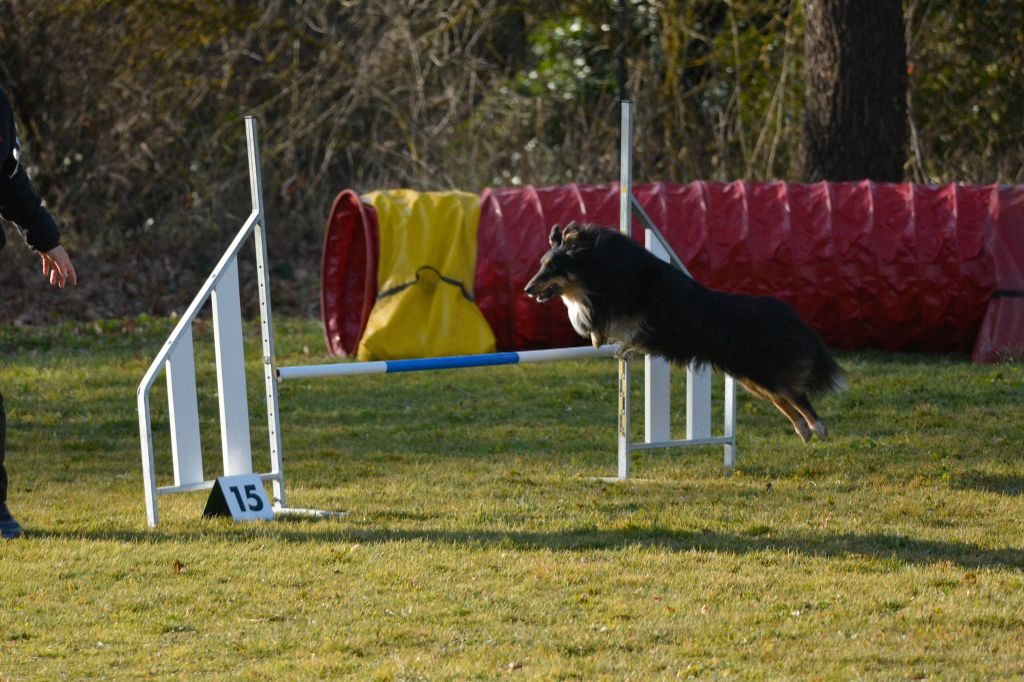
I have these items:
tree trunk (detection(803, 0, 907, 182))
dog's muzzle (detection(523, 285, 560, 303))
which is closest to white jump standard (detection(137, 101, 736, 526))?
dog's muzzle (detection(523, 285, 560, 303))

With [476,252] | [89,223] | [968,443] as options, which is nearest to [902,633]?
[968,443]

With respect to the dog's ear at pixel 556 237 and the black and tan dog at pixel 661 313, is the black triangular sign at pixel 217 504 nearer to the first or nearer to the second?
the black and tan dog at pixel 661 313

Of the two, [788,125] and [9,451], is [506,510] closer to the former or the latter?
[9,451]

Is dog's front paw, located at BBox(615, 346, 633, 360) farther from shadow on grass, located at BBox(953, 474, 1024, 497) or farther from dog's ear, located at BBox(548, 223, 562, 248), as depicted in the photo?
shadow on grass, located at BBox(953, 474, 1024, 497)

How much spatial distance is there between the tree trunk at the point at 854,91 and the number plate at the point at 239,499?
23.5 feet

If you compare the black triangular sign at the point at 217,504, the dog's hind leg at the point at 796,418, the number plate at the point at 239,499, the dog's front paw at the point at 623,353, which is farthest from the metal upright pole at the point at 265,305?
the dog's hind leg at the point at 796,418

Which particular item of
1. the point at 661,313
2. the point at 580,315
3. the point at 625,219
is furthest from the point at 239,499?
the point at 625,219

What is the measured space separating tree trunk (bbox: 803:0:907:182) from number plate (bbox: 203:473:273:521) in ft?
23.5

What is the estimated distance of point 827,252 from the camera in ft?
31.0

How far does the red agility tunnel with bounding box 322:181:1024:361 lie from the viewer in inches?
365

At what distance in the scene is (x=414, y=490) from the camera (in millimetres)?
5992

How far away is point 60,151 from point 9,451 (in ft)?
25.0

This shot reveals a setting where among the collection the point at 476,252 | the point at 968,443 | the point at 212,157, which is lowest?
the point at 968,443

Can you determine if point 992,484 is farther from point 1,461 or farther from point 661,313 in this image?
point 1,461
